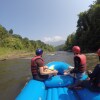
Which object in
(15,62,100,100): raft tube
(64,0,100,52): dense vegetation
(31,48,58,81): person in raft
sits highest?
(64,0,100,52): dense vegetation

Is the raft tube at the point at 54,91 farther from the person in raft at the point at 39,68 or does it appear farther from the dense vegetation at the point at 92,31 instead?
the dense vegetation at the point at 92,31

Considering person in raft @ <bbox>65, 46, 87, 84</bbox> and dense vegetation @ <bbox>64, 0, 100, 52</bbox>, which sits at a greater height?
dense vegetation @ <bbox>64, 0, 100, 52</bbox>

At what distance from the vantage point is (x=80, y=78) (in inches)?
277

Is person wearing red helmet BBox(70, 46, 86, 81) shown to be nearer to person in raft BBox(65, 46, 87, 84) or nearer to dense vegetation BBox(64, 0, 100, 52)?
person in raft BBox(65, 46, 87, 84)

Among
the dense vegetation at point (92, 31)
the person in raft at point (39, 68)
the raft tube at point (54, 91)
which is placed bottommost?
the raft tube at point (54, 91)

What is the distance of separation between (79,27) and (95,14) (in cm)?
1448

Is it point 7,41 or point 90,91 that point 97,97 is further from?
point 7,41

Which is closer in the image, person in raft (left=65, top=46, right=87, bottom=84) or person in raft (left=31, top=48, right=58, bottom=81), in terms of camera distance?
person in raft (left=65, top=46, right=87, bottom=84)

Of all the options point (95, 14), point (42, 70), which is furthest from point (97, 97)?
point (95, 14)

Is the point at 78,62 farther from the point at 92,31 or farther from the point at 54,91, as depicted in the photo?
the point at 92,31

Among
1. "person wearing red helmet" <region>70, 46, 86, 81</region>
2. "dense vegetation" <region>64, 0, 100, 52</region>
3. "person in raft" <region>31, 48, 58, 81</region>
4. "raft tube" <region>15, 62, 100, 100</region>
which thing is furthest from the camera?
"dense vegetation" <region>64, 0, 100, 52</region>

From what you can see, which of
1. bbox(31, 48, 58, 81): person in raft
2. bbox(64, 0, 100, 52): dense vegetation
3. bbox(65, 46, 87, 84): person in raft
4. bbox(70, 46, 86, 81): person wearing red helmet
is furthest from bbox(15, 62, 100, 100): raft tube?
bbox(64, 0, 100, 52): dense vegetation

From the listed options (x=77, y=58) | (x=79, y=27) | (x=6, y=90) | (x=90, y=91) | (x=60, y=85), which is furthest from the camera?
(x=79, y=27)

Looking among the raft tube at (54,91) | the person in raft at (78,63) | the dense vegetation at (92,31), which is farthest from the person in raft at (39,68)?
the dense vegetation at (92,31)
